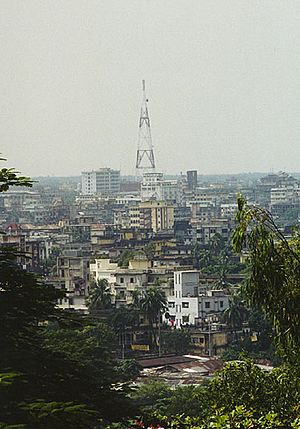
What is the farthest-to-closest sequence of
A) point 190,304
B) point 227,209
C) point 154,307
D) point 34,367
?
point 227,209 < point 190,304 < point 154,307 < point 34,367

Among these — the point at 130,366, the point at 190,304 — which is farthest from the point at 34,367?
the point at 190,304

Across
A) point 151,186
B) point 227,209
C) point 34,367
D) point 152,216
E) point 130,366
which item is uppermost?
point 34,367

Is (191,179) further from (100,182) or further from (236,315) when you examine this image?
(236,315)

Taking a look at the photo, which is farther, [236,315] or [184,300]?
[184,300]

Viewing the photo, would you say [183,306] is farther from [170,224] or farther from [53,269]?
[170,224]

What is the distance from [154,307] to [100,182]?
42.3m

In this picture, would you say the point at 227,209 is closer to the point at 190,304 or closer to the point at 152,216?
the point at 152,216

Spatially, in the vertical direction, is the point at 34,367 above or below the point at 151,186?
above

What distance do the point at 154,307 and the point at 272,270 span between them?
14.7 metres

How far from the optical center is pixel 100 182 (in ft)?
197

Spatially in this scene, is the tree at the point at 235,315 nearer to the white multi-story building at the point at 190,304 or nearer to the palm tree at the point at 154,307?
the white multi-story building at the point at 190,304

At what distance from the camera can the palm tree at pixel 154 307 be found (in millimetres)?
17391

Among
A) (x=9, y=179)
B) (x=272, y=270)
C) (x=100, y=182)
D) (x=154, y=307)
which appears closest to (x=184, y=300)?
(x=154, y=307)

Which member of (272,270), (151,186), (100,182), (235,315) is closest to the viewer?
(272,270)
